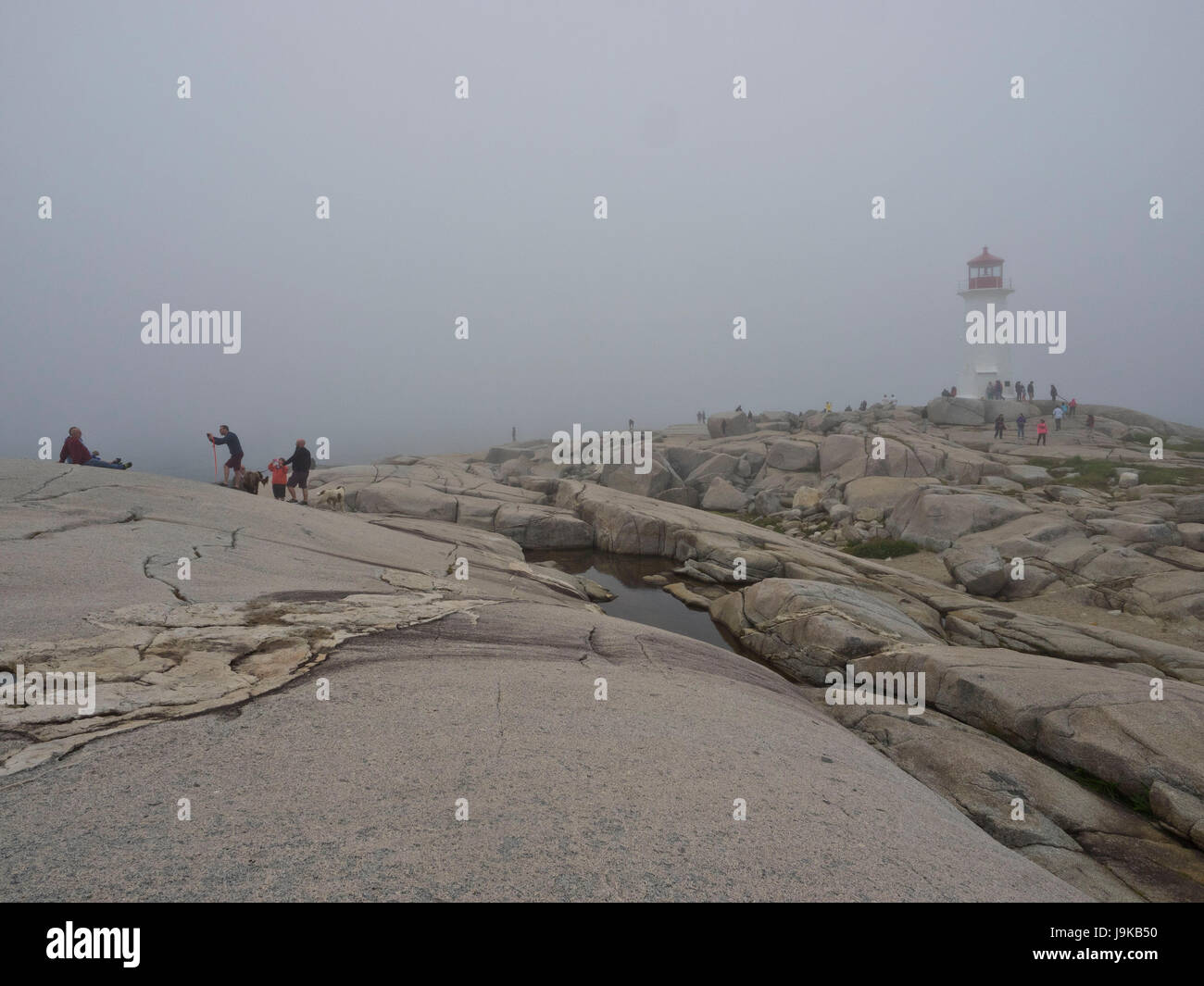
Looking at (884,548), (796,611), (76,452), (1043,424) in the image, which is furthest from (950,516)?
(76,452)

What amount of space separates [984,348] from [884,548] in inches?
1823

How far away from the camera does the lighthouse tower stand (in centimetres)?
5884

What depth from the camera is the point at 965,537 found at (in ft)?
75.7

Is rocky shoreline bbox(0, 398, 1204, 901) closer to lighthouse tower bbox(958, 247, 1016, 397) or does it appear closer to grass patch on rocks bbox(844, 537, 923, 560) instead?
grass patch on rocks bbox(844, 537, 923, 560)

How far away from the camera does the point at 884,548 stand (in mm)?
24406

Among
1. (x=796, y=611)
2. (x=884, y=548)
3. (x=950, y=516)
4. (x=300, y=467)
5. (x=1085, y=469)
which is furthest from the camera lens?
(x=1085, y=469)

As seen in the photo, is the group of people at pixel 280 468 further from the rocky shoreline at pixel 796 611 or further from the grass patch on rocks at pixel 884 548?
the grass patch on rocks at pixel 884 548

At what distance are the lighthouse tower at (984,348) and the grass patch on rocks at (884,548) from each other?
43.2 meters

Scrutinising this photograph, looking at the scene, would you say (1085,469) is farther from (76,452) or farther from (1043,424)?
(76,452)

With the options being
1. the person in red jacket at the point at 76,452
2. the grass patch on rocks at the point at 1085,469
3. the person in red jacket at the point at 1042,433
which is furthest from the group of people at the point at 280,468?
the person in red jacket at the point at 1042,433

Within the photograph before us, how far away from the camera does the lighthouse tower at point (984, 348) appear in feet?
193

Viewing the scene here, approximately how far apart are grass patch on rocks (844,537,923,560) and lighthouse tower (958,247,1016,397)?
43.2 m
